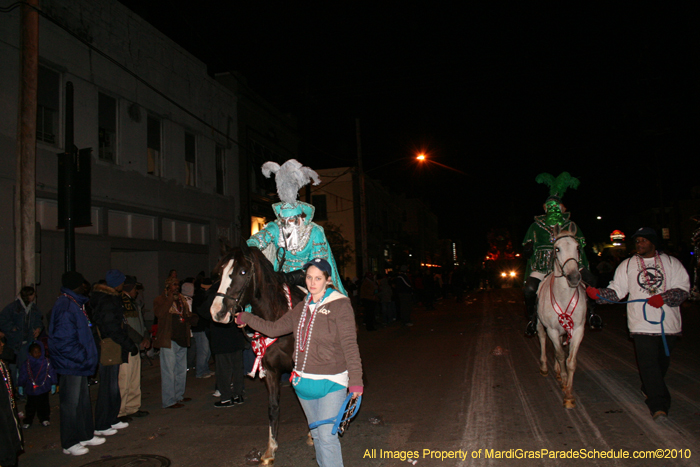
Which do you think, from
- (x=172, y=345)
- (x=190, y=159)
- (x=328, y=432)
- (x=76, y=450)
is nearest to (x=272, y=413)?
(x=328, y=432)

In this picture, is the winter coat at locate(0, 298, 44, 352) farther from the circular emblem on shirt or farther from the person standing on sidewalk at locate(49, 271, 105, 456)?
the circular emblem on shirt

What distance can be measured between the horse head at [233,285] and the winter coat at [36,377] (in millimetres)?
3899

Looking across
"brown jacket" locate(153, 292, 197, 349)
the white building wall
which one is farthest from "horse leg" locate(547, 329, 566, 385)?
the white building wall

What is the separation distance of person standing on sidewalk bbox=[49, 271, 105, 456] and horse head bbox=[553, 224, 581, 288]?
243 inches

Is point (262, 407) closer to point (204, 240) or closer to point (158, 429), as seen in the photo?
point (158, 429)

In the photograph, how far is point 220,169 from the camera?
20.5m

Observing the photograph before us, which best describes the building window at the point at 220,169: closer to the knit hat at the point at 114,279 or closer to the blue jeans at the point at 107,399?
the knit hat at the point at 114,279

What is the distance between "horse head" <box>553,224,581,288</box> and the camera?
21.7 ft

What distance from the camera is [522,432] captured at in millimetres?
5344

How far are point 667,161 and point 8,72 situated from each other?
31.1 meters

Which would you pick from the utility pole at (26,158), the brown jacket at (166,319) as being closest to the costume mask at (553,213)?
the brown jacket at (166,319)

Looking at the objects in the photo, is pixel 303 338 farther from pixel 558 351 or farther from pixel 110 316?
pixel 558 351

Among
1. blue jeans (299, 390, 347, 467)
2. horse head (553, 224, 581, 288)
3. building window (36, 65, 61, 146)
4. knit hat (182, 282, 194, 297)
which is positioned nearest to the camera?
blue jeans (299, 390, 347, 467)

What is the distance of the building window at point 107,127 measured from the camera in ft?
46.7
